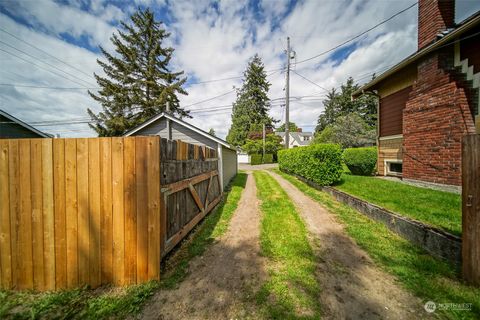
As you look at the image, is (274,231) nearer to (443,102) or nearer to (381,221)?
(381,221)

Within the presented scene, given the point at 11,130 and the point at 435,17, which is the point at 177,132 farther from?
the point at 435,17

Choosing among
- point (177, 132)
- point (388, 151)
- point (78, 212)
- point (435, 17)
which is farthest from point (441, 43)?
point (177, 132)

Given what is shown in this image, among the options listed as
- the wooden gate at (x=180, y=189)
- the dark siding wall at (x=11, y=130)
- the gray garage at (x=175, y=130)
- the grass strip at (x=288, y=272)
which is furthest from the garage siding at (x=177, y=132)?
the dark siding wall at (x=11, y=130)

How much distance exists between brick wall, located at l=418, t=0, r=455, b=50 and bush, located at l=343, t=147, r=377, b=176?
4569mm

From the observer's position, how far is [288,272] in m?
2.57

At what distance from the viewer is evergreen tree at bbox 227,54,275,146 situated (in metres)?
36.3

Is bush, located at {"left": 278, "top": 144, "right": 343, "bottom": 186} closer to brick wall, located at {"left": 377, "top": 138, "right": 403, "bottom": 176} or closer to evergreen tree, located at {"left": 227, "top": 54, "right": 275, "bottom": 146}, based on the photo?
brick wall, located at {"left": 377, "top": 138, "right": 403, "bottom": 176}

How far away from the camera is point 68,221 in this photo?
2340 mm

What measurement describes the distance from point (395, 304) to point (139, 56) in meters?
25.9

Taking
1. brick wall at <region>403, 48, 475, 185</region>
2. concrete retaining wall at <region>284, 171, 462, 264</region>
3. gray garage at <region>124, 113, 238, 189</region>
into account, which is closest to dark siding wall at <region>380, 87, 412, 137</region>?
brick wall at <region>403, 48, 475, 185</region>

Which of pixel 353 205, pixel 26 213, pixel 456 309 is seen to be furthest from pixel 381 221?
pixel 26 213

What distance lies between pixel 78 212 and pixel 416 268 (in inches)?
187

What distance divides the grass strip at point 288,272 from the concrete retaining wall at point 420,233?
1.72 m

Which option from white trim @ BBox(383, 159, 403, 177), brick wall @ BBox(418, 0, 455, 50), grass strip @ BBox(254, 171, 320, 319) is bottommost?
grass strip @ BBox(254, 171, 320, 319)
